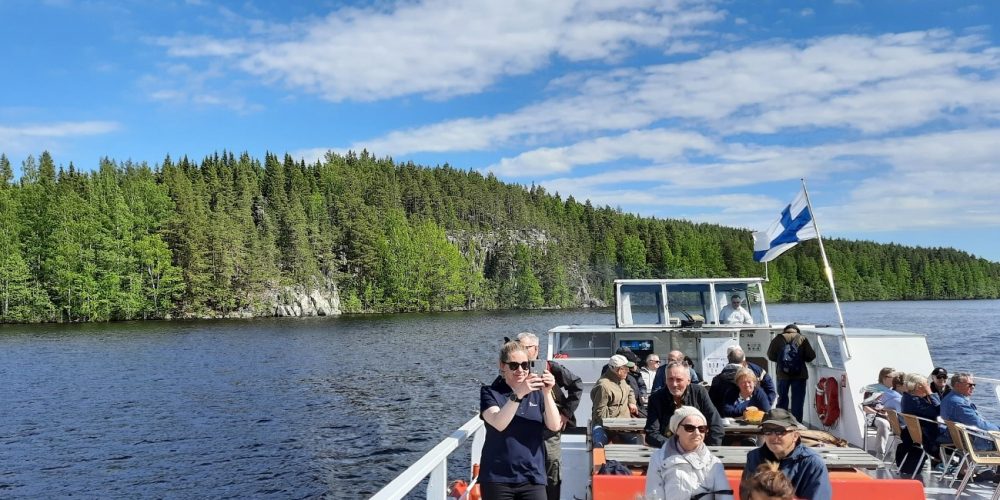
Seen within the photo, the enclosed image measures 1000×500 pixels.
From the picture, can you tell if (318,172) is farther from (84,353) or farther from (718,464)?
(718,464)

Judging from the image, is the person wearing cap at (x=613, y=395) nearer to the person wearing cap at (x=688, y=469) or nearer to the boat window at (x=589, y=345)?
the person wearing cap at (x=688, y=469)

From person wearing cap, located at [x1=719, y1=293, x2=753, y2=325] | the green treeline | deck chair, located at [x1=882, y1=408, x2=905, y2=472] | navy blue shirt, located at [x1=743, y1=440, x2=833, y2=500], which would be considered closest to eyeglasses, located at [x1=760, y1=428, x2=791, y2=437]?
navy blue shirt, located at [x1=743, y1=440, x2=833, y2=500]

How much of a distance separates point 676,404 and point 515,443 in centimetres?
243

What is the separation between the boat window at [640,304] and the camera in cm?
1576

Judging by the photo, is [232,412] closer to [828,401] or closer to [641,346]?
[641,346]

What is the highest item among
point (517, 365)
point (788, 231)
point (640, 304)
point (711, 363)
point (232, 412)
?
point (788, 231)

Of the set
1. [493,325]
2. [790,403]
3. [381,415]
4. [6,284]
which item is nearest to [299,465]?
[381,415]

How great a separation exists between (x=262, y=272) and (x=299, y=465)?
91437mm

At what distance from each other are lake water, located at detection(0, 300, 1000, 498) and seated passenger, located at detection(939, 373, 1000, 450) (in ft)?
35.2

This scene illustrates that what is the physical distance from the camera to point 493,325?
8006 centimetres

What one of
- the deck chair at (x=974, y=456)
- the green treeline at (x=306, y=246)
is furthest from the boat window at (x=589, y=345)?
the green treeline at (x=306, y=246)

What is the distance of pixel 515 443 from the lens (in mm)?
5254

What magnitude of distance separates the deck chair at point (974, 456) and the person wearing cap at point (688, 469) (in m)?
4.64

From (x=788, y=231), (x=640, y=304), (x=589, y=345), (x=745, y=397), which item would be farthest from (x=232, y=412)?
(x=745, y=397)
